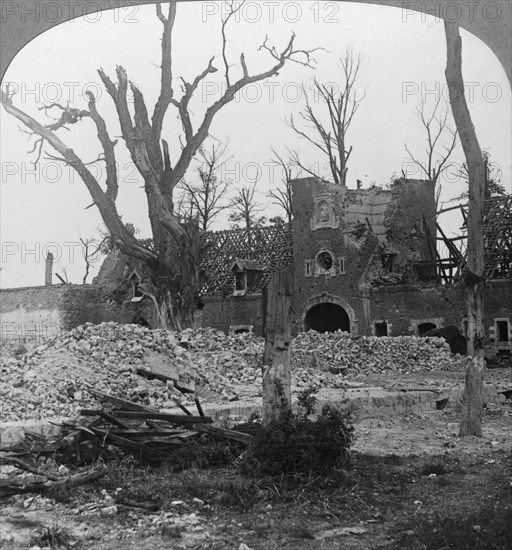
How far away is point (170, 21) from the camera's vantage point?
314 inches

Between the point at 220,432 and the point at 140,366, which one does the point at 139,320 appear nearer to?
the point at 140,366

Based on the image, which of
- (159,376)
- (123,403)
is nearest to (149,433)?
(123,403)

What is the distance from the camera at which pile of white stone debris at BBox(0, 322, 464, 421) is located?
10.0m

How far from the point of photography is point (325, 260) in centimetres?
2734

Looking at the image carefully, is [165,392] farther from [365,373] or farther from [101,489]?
[365,373]

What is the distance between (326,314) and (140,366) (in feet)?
54.1

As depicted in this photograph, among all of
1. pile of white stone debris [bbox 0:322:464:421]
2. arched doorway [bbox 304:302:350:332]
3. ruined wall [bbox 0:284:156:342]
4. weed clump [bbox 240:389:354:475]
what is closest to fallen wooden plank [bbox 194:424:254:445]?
weed clump [bbox 240:389:354:475]

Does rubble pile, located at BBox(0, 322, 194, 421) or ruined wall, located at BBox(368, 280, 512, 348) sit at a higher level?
ruined wall, located at BBox(368, 280, 512, 348)

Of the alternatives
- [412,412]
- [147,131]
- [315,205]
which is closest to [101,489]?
[412,412]

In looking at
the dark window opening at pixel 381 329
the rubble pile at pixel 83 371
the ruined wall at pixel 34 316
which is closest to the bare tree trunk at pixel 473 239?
the rubble pile at pixel 83 371

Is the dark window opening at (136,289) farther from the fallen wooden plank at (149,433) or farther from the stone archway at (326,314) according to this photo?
the fallen wooden plank at (149,433)

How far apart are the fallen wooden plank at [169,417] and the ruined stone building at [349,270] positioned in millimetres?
13186

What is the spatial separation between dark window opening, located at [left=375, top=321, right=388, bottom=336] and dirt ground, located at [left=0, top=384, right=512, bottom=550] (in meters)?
16.8

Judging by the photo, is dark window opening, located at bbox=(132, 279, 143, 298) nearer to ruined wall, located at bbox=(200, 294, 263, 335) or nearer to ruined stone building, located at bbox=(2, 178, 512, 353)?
ruined stone building, located at bbox=(2, 178, 512, 353)
